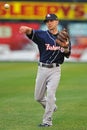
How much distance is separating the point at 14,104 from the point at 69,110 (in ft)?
5.45

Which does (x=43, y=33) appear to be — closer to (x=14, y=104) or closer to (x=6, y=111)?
(x=6, y=111)

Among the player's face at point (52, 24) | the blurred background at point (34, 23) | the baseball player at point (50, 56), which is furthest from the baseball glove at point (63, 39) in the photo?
the blurred background at point (34, 23)

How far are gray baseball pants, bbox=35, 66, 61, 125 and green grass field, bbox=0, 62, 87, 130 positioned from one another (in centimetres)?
30

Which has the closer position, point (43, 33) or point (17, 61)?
point (43, 33)

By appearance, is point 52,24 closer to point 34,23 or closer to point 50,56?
point 50,56

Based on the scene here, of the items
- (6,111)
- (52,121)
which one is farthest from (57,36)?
(6,111)

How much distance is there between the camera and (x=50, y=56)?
10633 millimetres

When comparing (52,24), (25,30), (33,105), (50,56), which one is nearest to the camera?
(25,30)

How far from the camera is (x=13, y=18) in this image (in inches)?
1515

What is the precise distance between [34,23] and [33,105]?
79.5 feet

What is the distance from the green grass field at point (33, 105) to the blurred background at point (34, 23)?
48.2 feet

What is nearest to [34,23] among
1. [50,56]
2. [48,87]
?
[50,56]

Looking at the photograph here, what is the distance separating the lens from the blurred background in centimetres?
3669

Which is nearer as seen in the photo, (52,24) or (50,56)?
(52,24)
